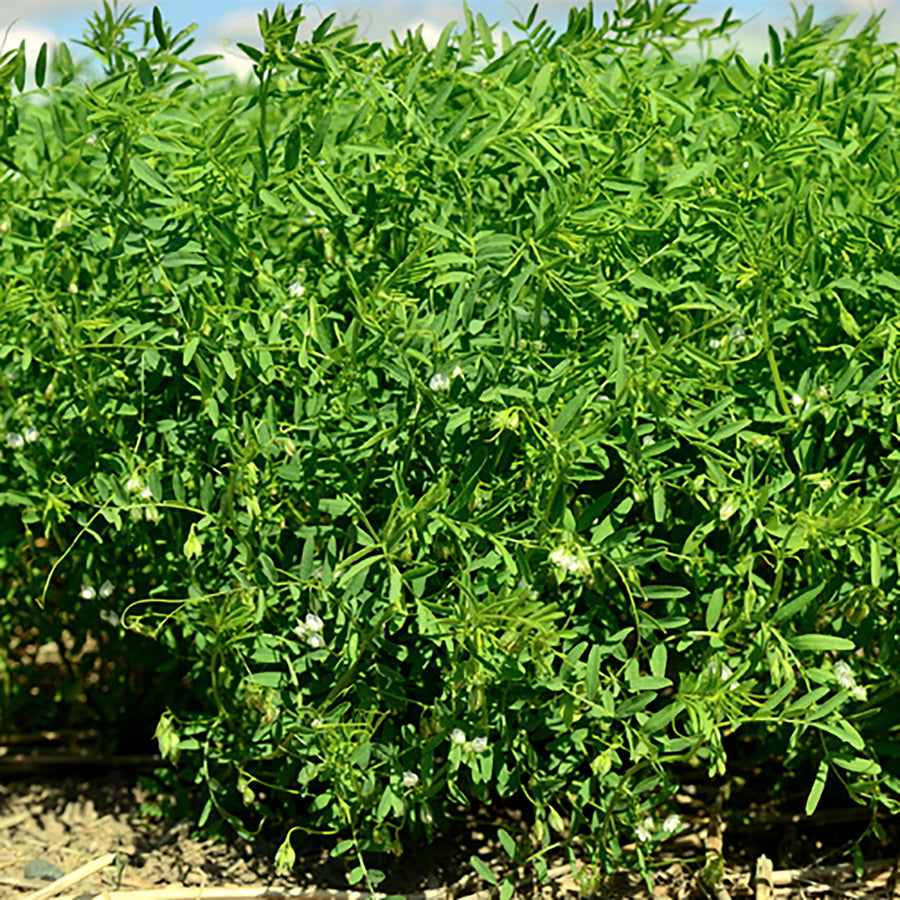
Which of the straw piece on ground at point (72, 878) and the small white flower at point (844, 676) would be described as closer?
the small white flower at point (844, 676)

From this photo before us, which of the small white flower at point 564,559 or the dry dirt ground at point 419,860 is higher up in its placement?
the small white flower at point 564,559

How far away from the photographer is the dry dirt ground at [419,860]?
306 centimetres

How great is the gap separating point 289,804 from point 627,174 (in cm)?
176

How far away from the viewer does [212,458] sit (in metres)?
2.78

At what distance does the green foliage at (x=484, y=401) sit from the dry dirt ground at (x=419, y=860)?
23cm

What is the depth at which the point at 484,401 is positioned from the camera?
2592 millimetres

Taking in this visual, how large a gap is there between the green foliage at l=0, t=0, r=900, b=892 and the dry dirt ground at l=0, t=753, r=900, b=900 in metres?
0.23

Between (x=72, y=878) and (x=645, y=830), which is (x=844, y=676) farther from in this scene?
(x=72, y=878)

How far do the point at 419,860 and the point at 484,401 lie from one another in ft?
4.47

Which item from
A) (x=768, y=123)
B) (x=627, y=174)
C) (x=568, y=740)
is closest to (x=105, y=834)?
(x=568, y=740)

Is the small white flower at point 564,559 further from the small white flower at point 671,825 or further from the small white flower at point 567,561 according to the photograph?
the small white flower at point 671,825

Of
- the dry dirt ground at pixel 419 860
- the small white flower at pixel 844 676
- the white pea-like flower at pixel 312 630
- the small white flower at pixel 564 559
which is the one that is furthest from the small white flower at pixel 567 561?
the dry dirt ground at pixel 419 860

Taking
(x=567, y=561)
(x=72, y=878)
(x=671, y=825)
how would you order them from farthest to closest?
(x=72, y=878), (x=671, y=825), (x=567, y=561)

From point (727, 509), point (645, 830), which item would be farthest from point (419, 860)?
point (727, 509)
